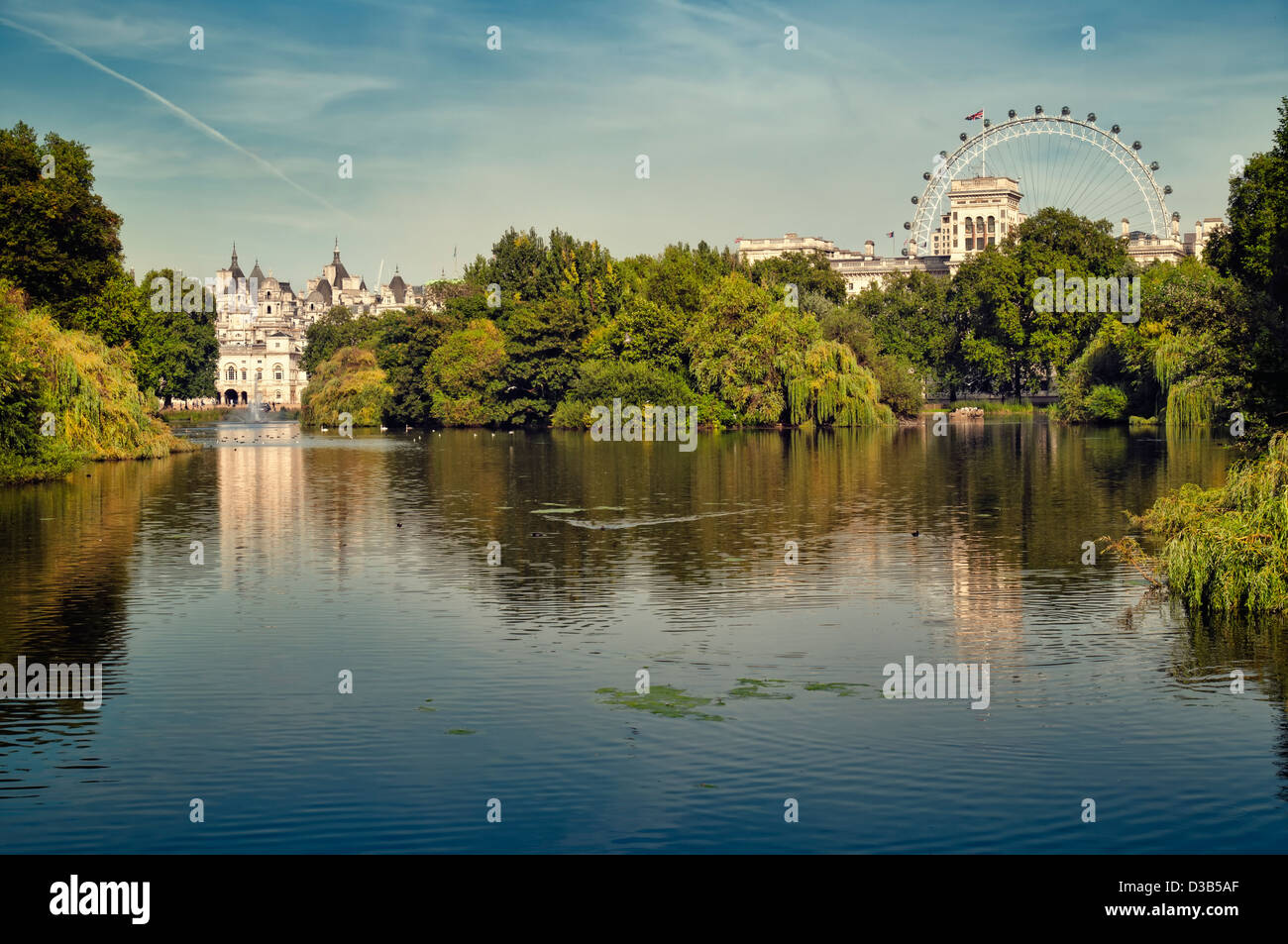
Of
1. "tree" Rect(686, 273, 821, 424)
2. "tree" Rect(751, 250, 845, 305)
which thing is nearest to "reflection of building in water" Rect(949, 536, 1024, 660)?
"tree" Rect(686, 273, 821, 424)

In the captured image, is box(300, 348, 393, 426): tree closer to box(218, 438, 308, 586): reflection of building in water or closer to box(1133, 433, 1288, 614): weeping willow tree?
box(218, 438, 308, 586): reflection of building in water

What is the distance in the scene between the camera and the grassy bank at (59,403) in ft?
161

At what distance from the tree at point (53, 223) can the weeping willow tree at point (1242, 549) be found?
186ft

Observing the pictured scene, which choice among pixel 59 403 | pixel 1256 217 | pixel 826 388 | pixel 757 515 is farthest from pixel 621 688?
pixel 826 388

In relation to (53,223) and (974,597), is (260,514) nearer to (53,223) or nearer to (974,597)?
(974,597)

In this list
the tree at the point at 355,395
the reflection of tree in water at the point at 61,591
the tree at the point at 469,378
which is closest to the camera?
the reflection of tree in water at the point at 61,591

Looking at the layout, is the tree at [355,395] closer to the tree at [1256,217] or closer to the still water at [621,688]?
the still water at [621,688]

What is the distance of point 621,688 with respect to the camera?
19000 millimetres

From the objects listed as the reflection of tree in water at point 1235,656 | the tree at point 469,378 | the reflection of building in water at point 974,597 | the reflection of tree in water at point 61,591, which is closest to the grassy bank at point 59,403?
the reflection of tree in water at point 61,591

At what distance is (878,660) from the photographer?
20703 millimetres

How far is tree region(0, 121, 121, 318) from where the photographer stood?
212 feet

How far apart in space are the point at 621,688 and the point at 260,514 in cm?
2635
